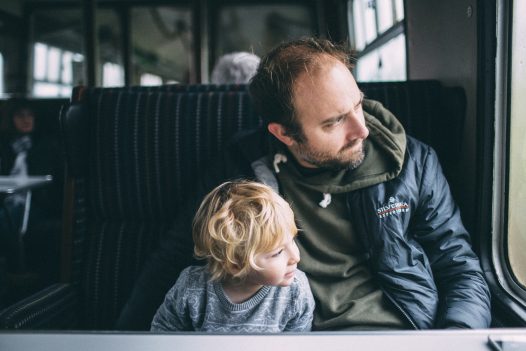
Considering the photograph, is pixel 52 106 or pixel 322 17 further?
pixel 322 17

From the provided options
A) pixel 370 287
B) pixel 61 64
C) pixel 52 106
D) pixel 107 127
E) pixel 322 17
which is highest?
pixel 322 17

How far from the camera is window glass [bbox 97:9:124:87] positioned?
21.4 feet

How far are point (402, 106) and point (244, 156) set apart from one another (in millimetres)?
559

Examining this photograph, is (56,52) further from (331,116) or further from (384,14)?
(331,116)

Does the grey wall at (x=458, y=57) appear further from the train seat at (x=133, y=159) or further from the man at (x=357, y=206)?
the man at (x=357, y=206)

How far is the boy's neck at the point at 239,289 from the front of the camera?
1207 millimetres

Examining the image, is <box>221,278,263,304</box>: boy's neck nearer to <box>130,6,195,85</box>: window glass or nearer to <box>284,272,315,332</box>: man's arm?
<box>284,272,315,332</box>: man's arm

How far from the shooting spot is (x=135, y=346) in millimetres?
848

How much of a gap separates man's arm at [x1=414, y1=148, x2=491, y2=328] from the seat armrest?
1095 mm

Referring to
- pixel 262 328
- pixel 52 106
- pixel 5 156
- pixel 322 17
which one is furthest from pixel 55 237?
pixel 322 17

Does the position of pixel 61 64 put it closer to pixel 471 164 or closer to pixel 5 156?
pixel 5 156

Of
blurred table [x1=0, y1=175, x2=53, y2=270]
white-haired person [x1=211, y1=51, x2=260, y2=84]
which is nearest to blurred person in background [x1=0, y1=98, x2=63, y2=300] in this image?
blurred table [x1=0, y1=175, x2=53, y2=270]

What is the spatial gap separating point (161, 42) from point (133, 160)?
5.72 metres

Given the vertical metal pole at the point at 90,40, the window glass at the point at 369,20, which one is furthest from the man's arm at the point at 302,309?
the vertical metal pole at the point at 90,40
